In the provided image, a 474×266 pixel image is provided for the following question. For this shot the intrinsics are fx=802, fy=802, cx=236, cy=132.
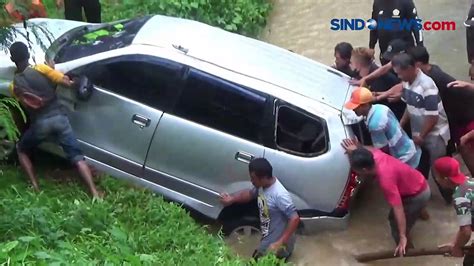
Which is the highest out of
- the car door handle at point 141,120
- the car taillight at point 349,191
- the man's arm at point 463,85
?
the man's arm at point 463,85

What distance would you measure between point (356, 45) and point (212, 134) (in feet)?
A: 14.2

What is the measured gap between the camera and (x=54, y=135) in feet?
21.5

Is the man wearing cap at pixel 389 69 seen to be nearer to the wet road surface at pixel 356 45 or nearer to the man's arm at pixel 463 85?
the man's arm at pixel 463 85

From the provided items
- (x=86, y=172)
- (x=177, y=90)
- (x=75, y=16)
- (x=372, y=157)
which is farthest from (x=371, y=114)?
(x=75, y=16)

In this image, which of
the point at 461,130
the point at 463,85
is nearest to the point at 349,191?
the point at 461,130

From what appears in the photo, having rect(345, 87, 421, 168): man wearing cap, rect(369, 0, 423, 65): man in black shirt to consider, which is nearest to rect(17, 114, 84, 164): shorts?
rect(345, 87, 421, 168): man wearing cap

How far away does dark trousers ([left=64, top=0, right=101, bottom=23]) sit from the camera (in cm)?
892

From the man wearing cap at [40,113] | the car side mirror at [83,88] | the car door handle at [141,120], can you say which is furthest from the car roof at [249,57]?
the man wearing cap at [40,113]

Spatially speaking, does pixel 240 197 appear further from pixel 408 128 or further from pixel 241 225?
pixel 408 128

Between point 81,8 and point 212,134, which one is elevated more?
point 212,134

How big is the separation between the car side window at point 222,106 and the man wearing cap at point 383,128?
78cm

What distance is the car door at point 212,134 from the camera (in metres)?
6.46

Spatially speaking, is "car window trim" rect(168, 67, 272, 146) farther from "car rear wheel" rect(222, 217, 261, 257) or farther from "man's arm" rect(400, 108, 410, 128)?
"man's arm" rect(400, 108, 410, 128)

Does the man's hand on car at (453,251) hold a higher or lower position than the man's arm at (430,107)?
lower
